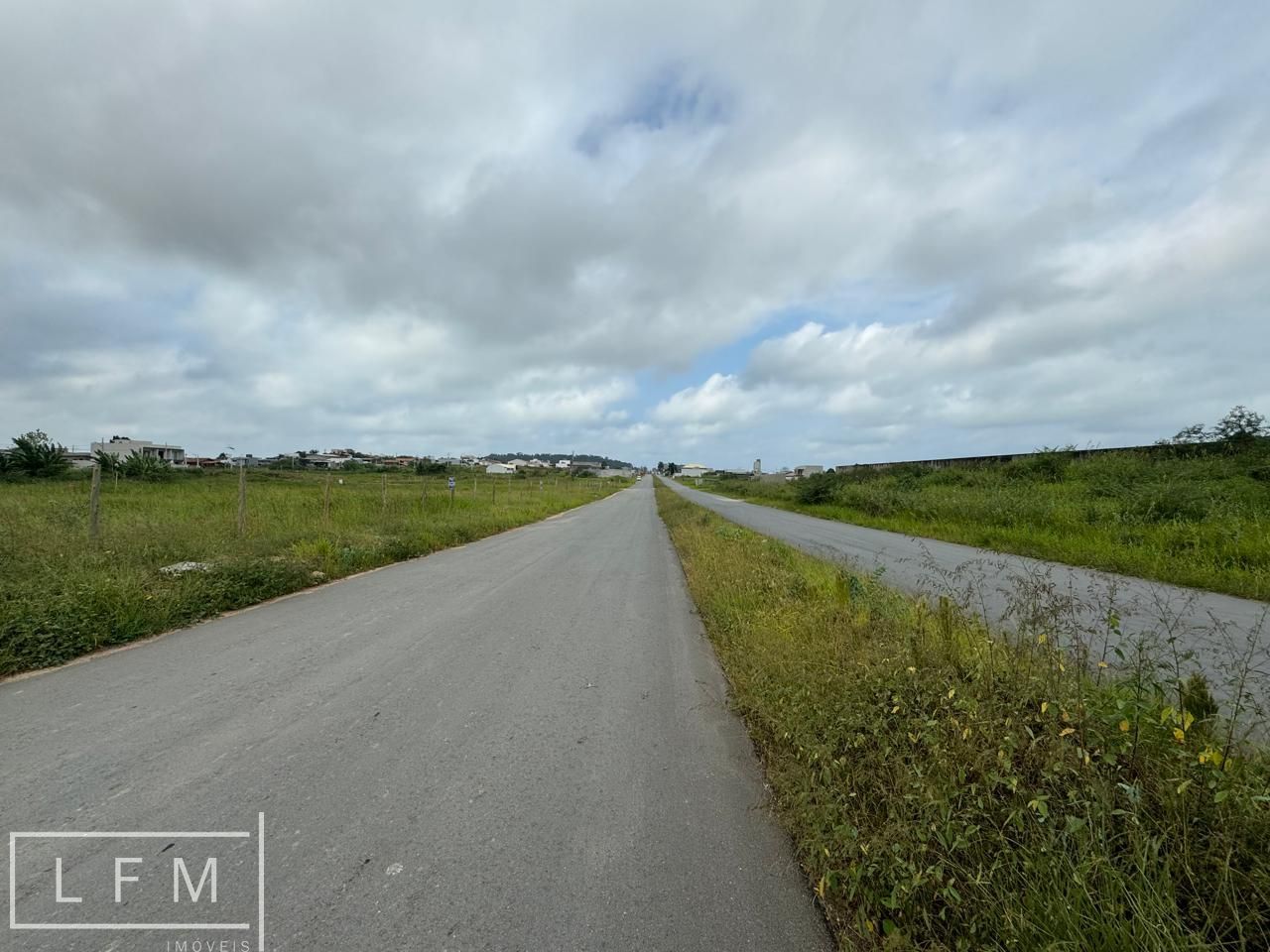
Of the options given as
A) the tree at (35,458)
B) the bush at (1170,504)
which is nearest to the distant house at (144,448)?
the tree at (35,458)

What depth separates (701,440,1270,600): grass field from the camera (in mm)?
8945

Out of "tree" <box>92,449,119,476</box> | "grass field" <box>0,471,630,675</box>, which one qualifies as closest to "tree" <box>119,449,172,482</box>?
"tree" <box>92,449,119,476</box>

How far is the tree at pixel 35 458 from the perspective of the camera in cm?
2734

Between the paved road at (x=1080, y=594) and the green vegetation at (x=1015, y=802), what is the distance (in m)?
0.45

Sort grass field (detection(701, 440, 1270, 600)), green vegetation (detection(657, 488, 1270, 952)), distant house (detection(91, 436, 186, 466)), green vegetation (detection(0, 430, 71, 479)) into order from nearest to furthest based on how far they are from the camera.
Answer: green vegetation (detection(657, 488, 1270, 952)), grass field (detection(701, 440, 1270, 600)), green vegetation (detection(0, 430, 71, 479)), distant house (detection(91, 436, 186, 466))

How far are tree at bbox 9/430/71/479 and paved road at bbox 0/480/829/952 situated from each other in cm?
3587

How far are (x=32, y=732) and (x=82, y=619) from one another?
227 cm

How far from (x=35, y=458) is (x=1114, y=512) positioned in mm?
47541

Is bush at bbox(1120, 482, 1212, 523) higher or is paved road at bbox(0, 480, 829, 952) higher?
bush at bbox(1120, 482, 1212, 523)

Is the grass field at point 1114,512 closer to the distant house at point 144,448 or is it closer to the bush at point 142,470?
the bush at point 142,470

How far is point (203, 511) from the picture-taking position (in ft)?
40.4

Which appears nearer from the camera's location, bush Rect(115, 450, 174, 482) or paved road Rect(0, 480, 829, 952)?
paved road Rect(0, 480, 829, 952)

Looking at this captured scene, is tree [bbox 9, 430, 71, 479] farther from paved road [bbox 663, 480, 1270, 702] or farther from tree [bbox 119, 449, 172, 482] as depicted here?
paved road [bbox 663, 480, 1270, 702]

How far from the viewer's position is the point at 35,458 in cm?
2789
